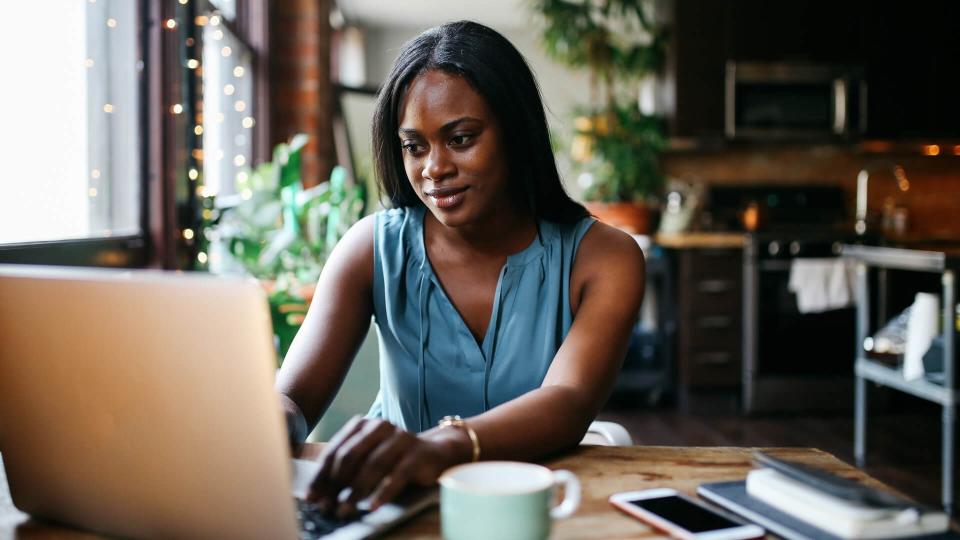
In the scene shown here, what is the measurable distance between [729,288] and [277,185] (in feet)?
8.61

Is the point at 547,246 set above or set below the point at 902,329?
above

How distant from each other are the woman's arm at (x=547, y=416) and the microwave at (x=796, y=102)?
3.58 metres

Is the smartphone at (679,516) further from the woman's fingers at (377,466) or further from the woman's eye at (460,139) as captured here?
the woman's eye at (460,139)

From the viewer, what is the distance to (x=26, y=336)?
72cm

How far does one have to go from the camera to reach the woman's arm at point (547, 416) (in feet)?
2.59

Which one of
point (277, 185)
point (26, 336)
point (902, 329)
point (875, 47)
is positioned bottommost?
point (902, 329)

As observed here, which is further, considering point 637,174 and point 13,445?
point 637,174

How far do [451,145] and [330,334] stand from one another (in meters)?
0.34

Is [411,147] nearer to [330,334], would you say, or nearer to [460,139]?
[460,139]

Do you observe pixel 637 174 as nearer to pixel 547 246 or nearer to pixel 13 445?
pixel 547 246

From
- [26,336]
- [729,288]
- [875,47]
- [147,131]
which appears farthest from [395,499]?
[875,47]

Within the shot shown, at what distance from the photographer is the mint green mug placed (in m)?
0.67

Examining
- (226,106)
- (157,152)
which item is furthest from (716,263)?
(157,152)

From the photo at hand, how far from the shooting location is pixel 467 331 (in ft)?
4.47
